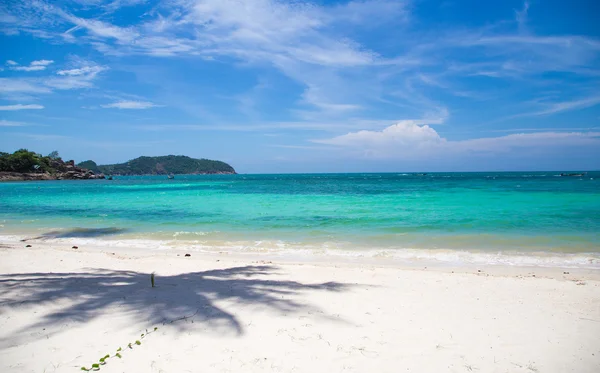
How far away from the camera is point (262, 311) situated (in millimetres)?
5164

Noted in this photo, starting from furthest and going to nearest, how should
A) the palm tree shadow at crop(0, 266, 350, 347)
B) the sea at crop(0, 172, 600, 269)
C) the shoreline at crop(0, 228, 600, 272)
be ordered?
the sea at crop(0, 172, 600, 269)
the shoreline at crop(0, 228, 600, 272)
the palm tree shadow at crop(0, 266, 350, 347)

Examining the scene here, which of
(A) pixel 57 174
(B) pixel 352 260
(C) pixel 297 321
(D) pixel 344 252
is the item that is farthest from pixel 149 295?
(A) pixel 57 174

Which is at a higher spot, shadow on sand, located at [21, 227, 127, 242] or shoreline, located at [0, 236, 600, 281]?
shoreline, located at [0, 236, 600, 281]

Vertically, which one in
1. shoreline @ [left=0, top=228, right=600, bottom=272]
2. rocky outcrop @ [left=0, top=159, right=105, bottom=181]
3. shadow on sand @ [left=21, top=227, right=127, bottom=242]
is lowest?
shadow on sand @ [left=21, top=227, right=127, bottom=242]

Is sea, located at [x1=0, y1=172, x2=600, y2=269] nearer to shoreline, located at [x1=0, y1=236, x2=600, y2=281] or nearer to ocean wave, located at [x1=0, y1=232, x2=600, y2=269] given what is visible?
ocean wave, located at [x1=0, y1=232, x2=600, y2=269]

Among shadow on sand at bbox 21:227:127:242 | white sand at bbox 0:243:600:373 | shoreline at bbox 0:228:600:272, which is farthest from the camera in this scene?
shadow on sand at bbox 21:227:127:242

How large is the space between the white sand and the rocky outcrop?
326 feet

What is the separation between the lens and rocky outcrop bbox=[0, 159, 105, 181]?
8312cm

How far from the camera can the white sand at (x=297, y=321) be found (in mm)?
3771

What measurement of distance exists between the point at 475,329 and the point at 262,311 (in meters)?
3.16

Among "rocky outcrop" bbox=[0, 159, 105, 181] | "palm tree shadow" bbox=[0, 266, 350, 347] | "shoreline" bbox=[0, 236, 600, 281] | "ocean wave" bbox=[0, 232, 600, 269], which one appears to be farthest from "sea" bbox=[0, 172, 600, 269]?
"rocky outcrop" bbox=[0, 159, 105, 181]

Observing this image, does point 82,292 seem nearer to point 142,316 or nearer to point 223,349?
point 142,316

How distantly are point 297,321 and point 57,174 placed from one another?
115037 mm

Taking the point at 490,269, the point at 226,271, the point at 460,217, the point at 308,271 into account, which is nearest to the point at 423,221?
the point at 460,217
